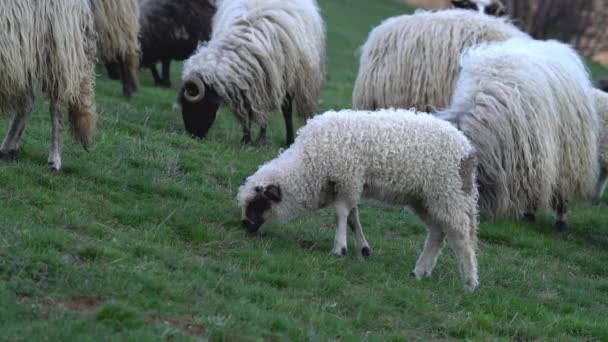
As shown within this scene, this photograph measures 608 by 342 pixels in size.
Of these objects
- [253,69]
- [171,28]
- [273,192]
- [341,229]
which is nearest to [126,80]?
[171,28]

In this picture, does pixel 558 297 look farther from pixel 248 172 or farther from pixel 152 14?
pixel 152 14

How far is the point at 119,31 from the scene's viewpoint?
42.0 ft

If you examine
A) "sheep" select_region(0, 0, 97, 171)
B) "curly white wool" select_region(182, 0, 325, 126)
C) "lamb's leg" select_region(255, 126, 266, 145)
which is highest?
"sheep" select_region(0, 0, 97, 171)

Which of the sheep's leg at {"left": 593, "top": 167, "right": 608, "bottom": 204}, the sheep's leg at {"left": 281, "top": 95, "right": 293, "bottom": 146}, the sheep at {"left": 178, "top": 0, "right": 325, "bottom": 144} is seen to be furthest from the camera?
the sheep's leg at {"left": 593, "top": 167, "right": 608, "bottom": 204}

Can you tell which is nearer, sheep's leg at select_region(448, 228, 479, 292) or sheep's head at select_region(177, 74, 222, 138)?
sheep's leg at select_region(448, 228, 479, 292)

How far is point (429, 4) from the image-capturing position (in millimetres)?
32031

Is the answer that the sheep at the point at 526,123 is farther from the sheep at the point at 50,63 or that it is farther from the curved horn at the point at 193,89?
the curved horn at the point at 193,89

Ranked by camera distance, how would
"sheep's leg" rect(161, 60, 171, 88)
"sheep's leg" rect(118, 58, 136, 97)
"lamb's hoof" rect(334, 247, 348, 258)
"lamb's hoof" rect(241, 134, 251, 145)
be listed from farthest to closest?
1. "sheep's leg" rect(161, 60, 171, 88)
2. "sheep's leg" rect(118, 58, 136, 97)
3. "lamb's hoof" rect(241, 134, 251, 145)
4. "lamb's hoof" rect(334, 247, 348, 258)

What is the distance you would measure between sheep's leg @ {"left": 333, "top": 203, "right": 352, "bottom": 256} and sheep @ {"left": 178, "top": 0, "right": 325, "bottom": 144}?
4.45 metres

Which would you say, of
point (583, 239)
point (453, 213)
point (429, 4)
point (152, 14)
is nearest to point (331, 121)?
point (453, 213)

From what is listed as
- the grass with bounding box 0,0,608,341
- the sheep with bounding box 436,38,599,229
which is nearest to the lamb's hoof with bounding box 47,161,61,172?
the grass with bounding box 0,0,608,341

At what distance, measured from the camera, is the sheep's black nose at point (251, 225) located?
26.6ft

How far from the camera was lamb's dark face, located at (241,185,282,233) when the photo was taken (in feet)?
26.0

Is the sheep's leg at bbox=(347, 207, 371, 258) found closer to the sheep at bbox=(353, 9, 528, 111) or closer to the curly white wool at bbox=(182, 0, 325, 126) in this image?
the sheep at bbox=(353, 9, 528, 111)
